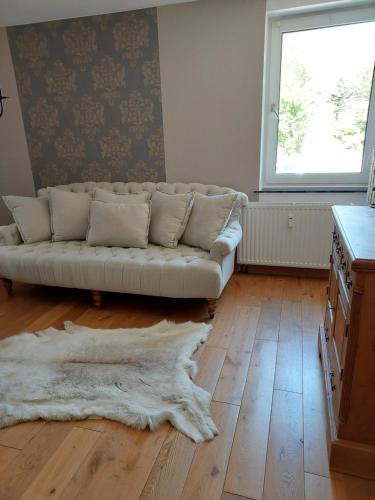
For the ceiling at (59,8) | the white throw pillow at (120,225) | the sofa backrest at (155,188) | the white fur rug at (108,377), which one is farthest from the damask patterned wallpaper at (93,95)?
the white fur rug at (108,377)

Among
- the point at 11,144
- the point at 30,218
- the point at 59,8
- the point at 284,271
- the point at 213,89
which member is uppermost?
the point at 59,8

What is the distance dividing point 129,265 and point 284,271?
1563 mm

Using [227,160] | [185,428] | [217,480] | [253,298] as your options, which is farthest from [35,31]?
[217,480]

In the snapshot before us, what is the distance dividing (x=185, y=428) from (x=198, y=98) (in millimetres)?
2637

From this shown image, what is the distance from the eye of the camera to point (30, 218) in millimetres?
2969

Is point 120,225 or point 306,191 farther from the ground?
point 306,191

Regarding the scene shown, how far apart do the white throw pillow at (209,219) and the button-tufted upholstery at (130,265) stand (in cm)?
7

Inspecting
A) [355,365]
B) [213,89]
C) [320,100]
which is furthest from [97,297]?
[320,100]

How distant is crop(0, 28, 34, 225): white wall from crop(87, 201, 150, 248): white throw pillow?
4.70 feet

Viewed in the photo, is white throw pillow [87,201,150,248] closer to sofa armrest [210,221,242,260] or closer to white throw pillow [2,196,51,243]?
white throw pillow [2,196,51,243]

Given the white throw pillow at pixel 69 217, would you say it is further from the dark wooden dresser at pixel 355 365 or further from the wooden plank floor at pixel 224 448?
the dark wooden dresser at pixel 355 365

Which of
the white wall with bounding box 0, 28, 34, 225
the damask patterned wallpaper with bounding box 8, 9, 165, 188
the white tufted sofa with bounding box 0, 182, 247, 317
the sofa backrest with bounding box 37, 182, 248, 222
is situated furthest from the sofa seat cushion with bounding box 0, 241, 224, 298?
the white wall with bounding box 0, 28, 34, 225

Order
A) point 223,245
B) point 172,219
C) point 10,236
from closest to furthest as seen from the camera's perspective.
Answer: point 223,245, point 172,219, point 10,236

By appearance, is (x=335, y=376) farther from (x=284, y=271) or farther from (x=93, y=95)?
(x=93, y=95)
